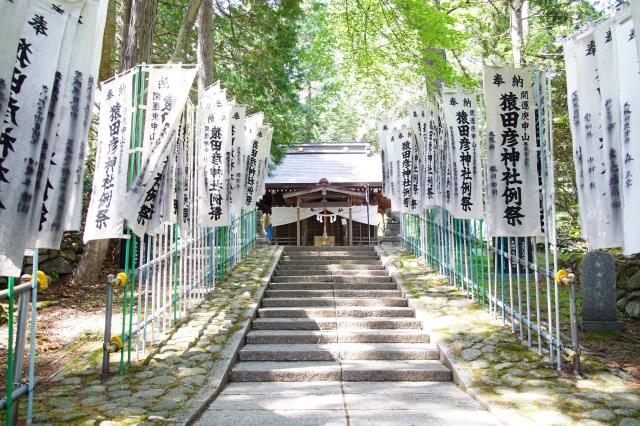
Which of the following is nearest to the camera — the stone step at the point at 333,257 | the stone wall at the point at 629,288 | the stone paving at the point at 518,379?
the stone paving at the point at 518,379

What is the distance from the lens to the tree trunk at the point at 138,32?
8539 mm

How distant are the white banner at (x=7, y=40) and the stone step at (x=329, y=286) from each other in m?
7.53

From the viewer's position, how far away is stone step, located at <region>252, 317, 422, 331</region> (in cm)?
805

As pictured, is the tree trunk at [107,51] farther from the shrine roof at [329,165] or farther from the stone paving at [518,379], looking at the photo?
the shrine roof at [329,165]

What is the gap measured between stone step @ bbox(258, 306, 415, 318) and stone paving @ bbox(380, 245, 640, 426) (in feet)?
1.63

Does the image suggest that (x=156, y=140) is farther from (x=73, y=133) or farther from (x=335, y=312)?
(x=335, y=312)

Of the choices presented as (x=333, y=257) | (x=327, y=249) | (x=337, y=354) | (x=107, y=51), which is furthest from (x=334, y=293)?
(x=107, y=51)

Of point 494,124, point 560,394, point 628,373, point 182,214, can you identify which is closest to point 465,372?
point 560,394

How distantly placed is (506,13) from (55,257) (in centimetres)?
1545

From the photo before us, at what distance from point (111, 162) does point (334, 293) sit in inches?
210

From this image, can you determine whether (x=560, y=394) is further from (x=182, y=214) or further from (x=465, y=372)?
(x=182, y=214)

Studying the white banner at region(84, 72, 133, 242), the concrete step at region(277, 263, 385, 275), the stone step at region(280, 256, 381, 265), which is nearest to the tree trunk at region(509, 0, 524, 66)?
the stone step at region(280, 256, 381, 265)

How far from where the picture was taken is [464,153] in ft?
25.1

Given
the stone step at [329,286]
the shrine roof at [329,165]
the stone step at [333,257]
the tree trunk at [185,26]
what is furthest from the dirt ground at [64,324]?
the shrine roof at [329,165]
